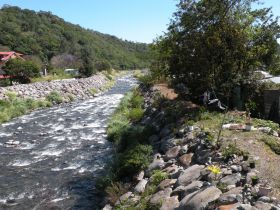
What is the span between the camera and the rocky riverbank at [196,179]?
7.73m

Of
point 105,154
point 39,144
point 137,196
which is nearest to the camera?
point 137,196

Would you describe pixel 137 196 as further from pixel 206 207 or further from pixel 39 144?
pixel 39 144

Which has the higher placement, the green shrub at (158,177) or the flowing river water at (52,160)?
the green shrub at (158,177)

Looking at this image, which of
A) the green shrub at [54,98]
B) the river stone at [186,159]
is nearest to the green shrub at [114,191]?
the river stone at [186,159]

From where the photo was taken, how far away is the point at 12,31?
340 ft

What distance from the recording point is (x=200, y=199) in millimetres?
7996

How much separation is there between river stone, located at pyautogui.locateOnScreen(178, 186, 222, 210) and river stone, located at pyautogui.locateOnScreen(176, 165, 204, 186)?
1115 millimetres

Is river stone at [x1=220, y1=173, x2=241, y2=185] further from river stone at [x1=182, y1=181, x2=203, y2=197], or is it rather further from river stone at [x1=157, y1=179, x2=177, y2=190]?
river stone at [x1=157, y1=179, x2=177, y2=190]

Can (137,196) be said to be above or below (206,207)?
below

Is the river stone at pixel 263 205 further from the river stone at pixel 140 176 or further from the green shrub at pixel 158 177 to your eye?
the river stone at pixel 140 176

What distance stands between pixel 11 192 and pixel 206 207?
300 inches

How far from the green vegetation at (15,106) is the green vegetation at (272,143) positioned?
64.4 feet

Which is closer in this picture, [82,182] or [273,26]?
[82,182]

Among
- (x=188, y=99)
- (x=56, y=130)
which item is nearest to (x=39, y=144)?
(x=56, y=130)
